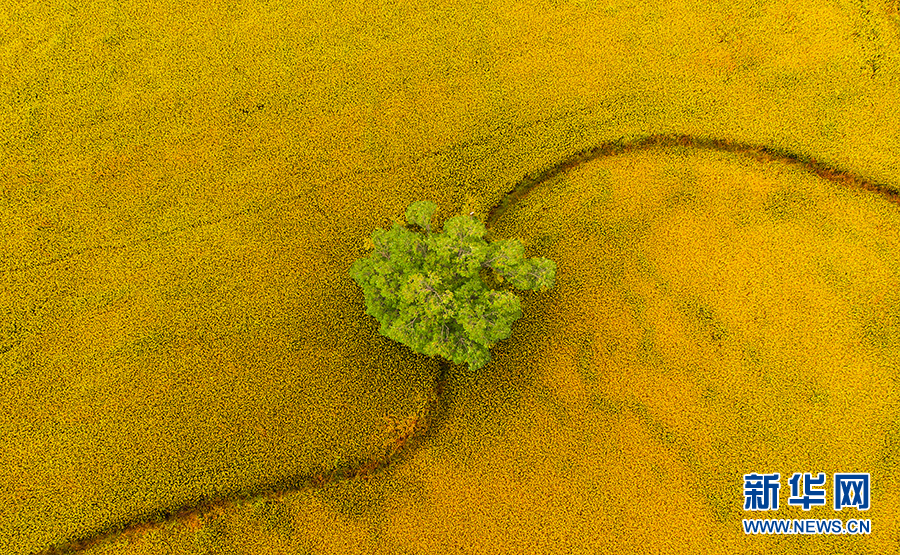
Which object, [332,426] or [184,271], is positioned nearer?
[332,426]

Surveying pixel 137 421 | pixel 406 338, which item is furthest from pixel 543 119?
pixel 137 421

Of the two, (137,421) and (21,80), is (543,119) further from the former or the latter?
(21,80)

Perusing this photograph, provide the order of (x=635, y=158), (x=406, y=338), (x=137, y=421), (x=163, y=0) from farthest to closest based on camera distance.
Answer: (x=163, y=0) → (x=635, y=158) → (x=137, y=421) → (x=406, y=338)

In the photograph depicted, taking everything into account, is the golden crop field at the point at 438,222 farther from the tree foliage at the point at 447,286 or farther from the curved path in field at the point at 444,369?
the tree foliage at the point at 447,286

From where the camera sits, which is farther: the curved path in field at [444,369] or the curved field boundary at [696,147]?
the curved field boundary at [696,147]

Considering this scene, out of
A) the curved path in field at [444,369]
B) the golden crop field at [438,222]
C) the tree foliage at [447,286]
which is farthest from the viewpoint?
the golden crop field at [438,222]

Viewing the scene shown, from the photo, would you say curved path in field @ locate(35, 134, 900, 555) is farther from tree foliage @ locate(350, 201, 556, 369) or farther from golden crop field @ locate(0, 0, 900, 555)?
tree foliage @ locate(350, 201, 556, 369)

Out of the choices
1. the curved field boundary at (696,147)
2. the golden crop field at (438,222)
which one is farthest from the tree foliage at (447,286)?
the curved field boundary at (696,147)
